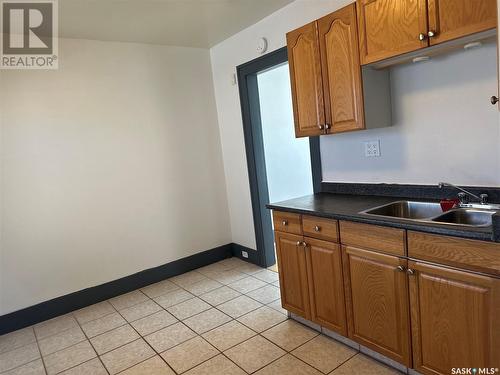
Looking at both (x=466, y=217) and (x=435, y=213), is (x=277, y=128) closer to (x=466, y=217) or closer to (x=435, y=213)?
(x=435, y=213)

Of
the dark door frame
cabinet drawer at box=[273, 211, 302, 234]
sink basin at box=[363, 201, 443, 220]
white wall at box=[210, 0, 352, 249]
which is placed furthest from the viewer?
the dark door frame

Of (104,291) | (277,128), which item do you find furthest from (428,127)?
(104,291)

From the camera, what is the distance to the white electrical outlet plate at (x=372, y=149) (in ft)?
8.09

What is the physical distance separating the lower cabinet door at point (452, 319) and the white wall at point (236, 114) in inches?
88.6

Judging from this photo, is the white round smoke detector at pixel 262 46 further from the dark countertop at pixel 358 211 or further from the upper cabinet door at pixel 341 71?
the dark countertop at pixel 358 211

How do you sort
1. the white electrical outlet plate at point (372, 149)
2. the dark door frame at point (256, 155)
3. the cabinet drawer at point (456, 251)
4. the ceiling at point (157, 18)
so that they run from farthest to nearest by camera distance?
the dark door frame at point (256, 155) → the ceiling at point (157, 18) → the white electrical outlet plate at point (372, 149) → the cabinet drawer at point (456, 251)

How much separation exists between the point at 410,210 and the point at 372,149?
1.74ft

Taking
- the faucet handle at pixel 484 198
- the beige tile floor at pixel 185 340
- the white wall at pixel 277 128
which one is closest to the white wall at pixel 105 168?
the beige tile floor at pixel 185 340

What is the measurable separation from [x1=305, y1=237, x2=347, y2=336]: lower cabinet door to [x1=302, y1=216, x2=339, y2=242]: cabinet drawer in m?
0.04

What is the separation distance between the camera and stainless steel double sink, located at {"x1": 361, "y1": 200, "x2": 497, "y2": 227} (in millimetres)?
1813

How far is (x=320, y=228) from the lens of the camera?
7.16ft

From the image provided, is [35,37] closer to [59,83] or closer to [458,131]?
[59,83]

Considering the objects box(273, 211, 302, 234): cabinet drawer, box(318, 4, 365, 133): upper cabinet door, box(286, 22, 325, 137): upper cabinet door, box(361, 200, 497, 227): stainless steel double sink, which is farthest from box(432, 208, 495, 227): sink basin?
box(286, 22, 325, 137): upper cabinet door

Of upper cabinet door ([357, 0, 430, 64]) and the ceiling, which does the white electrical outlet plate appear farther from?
the ceiling
